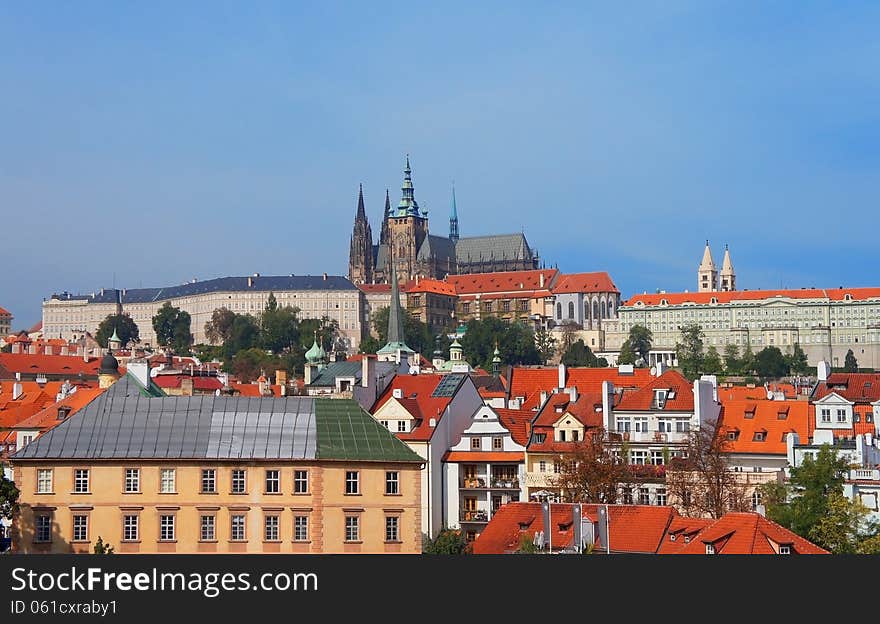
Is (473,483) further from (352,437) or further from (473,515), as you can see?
(352,437)

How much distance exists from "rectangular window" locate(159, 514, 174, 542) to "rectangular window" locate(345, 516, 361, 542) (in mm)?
4917

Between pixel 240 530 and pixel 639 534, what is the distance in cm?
1141

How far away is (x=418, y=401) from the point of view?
2832 inches

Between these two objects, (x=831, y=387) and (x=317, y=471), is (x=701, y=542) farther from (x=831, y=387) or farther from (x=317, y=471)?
(x=831, y=387)

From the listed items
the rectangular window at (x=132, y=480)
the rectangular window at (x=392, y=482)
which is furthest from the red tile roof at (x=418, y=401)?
the rectangular window at (x=132, y=480)

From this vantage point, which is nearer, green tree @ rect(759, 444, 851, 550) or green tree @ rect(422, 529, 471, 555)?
green tree @ rect(759, 444, 851, 550)

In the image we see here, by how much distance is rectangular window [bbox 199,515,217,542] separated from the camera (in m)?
47.7

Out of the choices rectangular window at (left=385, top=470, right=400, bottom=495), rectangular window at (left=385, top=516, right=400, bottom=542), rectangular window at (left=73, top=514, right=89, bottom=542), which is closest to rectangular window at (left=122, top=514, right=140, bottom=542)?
rectangular window at (left=73, top=514, right=89, bottom=542)

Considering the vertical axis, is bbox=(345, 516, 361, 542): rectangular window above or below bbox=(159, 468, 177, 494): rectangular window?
below

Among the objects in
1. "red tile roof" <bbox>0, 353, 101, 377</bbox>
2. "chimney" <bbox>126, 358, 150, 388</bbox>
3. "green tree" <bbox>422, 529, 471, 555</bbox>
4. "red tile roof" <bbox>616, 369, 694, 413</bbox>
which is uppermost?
"red tile roof" <bbox>0, 353, 101, 377</bbox>

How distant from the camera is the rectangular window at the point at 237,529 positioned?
47781 mm

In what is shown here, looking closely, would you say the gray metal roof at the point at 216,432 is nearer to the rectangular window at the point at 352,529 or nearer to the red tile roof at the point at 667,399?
the rectangular window at the point at 352,529

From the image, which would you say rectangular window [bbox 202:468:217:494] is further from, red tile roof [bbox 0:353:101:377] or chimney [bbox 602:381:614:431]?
red tile roof [bbox 0:353:101:377]
